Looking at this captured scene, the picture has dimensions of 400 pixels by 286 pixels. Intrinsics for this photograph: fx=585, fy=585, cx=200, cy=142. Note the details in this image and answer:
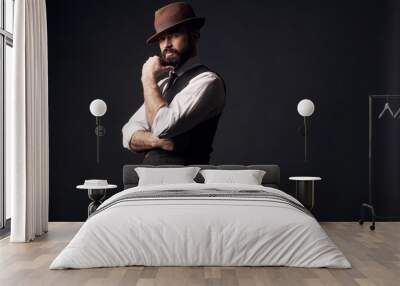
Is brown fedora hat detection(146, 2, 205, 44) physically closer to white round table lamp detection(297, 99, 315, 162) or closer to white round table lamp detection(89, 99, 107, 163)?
white round table lamp detection(89, 99, 107, 163)

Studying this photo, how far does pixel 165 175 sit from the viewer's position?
7.47 m

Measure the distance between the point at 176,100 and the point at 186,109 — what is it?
184 mm

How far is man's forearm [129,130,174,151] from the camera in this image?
7.91 meters

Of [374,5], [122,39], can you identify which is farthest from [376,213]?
[122,39]

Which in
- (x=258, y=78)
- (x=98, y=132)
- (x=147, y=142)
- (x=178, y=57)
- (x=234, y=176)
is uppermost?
(x=178, y=57)

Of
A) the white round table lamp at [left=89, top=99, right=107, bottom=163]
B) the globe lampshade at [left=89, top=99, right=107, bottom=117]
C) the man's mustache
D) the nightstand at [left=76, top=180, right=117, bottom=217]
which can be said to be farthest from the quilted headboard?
the man's mustache

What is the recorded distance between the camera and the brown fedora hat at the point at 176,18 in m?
8.12

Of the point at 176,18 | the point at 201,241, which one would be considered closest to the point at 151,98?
the point at 176,18

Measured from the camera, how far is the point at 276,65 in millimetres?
8234

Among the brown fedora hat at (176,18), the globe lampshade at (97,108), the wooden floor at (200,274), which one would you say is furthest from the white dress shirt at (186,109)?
the wooden floor at (200,274)

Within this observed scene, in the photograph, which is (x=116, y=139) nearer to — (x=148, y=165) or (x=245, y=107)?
(x=148, y=165)

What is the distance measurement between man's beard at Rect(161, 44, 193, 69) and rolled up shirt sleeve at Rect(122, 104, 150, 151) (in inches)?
28.6

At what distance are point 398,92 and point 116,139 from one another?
158 inches

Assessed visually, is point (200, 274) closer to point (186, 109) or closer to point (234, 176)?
point (234, 176)
